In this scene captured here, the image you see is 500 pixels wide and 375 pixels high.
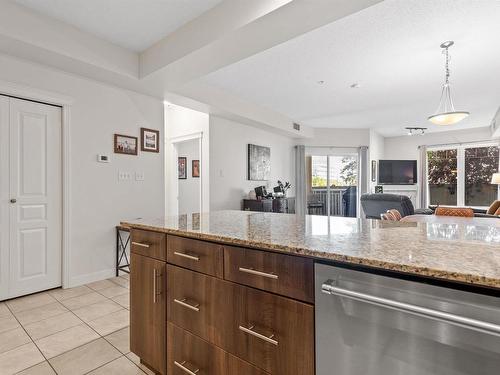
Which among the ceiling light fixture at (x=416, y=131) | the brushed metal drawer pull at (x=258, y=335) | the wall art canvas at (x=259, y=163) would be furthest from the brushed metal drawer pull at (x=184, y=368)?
the ceiling light fixture at (x=416, y=131)

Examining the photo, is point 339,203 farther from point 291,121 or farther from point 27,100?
point 27,100

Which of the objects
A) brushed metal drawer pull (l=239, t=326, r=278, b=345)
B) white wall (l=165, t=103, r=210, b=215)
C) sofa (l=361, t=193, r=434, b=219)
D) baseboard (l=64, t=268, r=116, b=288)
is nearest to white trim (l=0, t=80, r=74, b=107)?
white wall (l=165, t=103, r=210, b=215)

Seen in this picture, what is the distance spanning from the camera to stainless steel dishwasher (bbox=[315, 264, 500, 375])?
667 mm

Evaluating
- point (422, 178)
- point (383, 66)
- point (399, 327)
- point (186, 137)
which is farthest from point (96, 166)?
point (422, 178)

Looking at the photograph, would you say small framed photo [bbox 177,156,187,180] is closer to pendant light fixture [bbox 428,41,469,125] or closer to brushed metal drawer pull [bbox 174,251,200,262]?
pendant light fixture [bbox 428,41,469,125]

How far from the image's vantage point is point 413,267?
74 centimetres

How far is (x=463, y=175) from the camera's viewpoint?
7445 mm

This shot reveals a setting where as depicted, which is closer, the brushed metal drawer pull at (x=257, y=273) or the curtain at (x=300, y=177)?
the brushed metal drawer pull at (x=257, y=273)

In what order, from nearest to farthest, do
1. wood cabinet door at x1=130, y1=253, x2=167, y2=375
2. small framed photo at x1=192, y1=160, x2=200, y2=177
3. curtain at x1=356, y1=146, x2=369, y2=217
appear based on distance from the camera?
wood cabinet door at x1=130, y1=253, x2=167, y2=375, small framed photo at x1=192, y1=160, x2=200, y2=177, curtain at x1=356, y1=146, x2=369, y2=217

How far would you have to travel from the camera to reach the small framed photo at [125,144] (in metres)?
3.53

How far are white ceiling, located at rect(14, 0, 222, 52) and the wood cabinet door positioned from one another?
6.92 ft

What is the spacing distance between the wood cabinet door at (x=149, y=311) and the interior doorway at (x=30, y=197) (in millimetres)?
1937

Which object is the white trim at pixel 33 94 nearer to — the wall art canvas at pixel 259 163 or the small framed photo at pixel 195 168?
the small framed photo at pixel 195 168

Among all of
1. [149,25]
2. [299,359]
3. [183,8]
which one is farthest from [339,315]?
→ [149,25]
